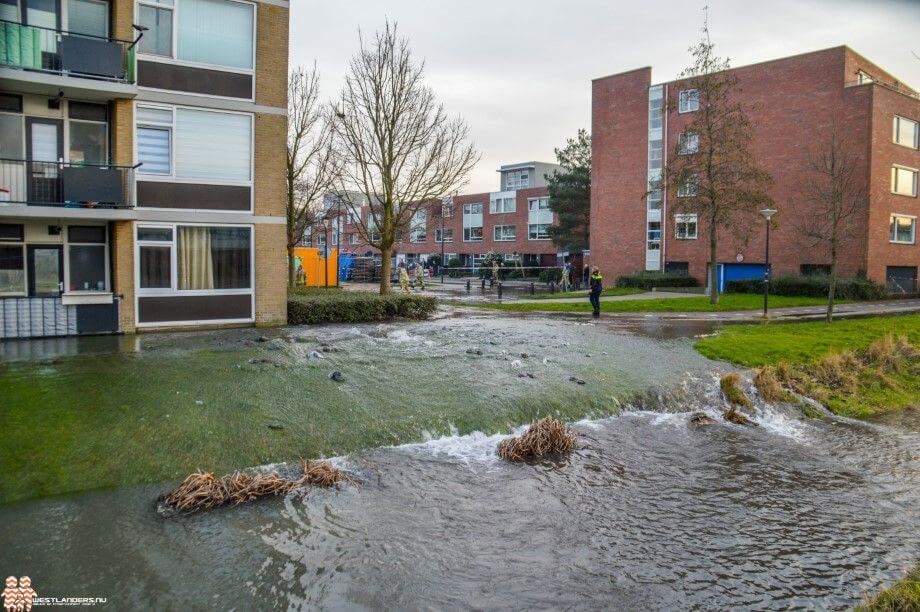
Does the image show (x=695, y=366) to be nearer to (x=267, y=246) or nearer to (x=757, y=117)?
(x=267, y=246)

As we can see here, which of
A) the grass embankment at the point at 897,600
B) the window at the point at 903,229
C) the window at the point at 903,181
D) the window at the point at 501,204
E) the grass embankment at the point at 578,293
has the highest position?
the window at the point at 501,204

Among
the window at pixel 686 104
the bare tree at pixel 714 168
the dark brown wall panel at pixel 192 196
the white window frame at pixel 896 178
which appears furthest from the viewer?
the window at pixel 686 104

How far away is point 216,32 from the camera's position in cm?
1703

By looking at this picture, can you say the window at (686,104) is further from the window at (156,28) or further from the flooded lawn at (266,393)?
the window at (156,28)

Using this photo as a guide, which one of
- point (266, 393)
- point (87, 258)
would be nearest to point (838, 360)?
point (266, 393)

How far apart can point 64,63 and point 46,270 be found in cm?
486

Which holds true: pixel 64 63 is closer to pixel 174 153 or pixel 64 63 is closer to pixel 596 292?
pixel 174 153

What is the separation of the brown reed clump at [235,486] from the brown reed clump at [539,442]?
2678 millimetres

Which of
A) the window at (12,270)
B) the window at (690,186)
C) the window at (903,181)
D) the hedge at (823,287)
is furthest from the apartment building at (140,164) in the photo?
the window at (903,181)

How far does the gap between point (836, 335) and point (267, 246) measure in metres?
17.0

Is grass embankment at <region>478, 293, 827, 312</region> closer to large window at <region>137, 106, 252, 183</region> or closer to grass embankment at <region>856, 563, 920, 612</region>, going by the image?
large window at <region>137, 106, 252, 183</region>

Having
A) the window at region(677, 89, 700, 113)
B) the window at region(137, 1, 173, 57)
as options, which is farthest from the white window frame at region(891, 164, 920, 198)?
the window at region(137, 1, 173, 57)

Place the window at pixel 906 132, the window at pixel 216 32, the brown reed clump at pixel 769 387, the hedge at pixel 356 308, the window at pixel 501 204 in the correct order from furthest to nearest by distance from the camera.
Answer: the window at pixel 501 204
the window at pixel 906 132
the hedge at pixel 356 308
the window at pixel 216 32
the brown reed clump at pixel 769 387

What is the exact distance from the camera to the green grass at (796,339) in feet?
54.8
